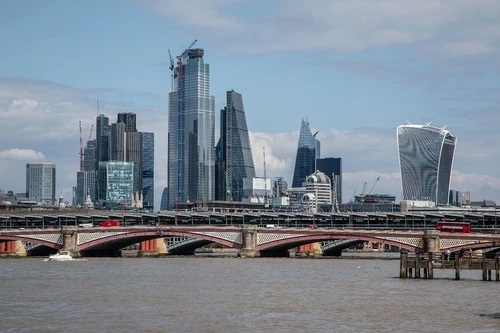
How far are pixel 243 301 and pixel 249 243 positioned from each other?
80885 millimetres

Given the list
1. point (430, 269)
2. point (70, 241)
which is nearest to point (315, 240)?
point (70, 241)

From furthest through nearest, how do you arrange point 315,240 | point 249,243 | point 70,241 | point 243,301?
1. point 70,241
2. point 249,243
3. point 315,240
4. point 243,301

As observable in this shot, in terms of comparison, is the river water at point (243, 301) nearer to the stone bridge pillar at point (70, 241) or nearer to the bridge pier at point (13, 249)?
the stone bridge pillar at point (70, 241)

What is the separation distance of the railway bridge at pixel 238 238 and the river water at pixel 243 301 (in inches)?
983

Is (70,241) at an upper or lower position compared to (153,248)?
upper

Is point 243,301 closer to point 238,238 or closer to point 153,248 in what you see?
point 238,238

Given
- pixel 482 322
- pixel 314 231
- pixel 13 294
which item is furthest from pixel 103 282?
pixel 314 231

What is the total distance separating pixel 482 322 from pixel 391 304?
12186 millimetres

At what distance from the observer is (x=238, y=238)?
168625 mm

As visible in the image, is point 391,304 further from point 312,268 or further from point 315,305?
point 312,268

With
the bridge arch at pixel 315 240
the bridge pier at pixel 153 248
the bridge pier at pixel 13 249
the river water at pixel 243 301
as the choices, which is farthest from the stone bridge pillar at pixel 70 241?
the river water at pixel 243 301

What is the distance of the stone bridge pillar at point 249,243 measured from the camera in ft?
545

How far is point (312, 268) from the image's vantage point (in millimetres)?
135750

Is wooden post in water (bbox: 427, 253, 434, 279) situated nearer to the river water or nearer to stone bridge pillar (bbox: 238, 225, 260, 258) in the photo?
the river water
